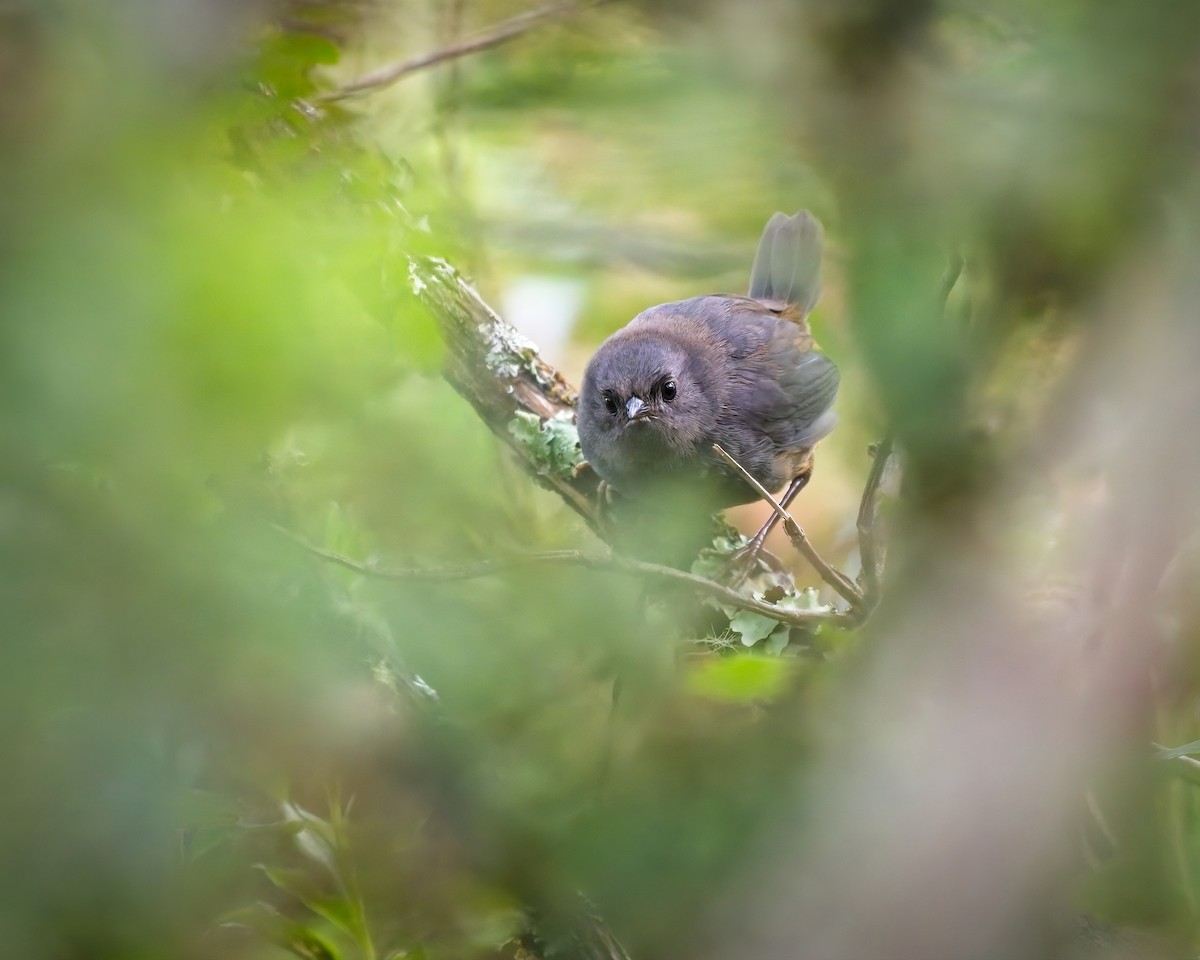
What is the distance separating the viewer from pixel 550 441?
3.74 metres

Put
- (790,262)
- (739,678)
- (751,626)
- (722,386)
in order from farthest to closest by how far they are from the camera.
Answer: (790,262) → (722,386) → (751,626) → (739,678)

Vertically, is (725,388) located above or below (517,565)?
below

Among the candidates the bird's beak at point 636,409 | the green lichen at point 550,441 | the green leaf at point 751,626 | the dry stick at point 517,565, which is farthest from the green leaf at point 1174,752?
the green lichen at point 550,441

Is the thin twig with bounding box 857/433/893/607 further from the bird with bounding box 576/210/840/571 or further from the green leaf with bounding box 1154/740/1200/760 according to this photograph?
the bird with bounding box 576/210/840/571

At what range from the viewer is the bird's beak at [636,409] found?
3.51m

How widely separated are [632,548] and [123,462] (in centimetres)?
122

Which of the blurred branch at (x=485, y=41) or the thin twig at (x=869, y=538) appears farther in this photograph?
the blurred branch at (x=485, y=41)

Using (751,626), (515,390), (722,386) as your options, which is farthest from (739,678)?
(722,386)

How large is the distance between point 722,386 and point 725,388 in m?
0.01

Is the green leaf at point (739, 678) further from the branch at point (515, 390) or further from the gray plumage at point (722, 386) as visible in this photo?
the gray plumage at point (722, 386)

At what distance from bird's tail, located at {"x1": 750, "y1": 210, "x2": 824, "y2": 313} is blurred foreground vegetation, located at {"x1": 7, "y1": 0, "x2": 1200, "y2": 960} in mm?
2235

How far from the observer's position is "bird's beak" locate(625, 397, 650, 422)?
3510 mm

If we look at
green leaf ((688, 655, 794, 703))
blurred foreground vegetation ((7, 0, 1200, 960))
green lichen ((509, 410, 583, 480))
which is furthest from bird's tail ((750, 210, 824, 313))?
green leaf ((688, 655, 794, 703))

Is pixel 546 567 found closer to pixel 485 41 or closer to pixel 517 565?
pixel 517 565
